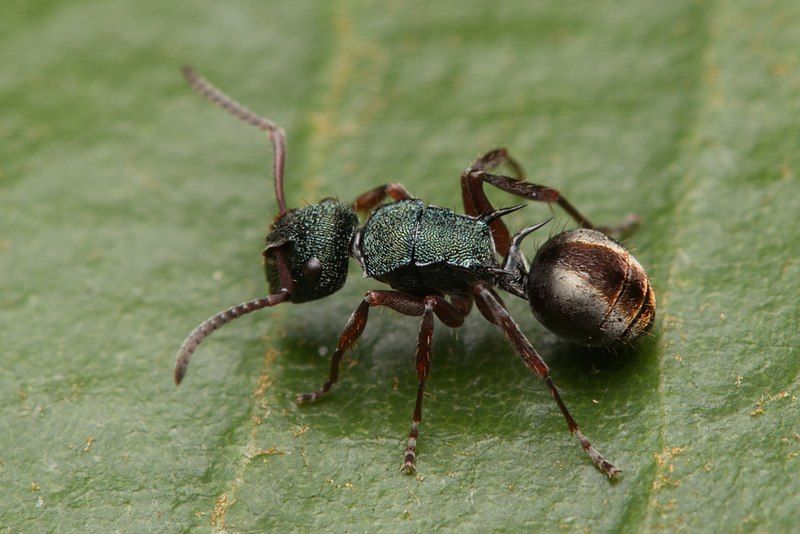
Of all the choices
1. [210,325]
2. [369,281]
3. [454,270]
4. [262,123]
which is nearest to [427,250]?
[454,270]

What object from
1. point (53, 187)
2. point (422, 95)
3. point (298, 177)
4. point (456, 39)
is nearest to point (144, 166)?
point (53, 187)

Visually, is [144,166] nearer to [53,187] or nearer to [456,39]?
[53,187]

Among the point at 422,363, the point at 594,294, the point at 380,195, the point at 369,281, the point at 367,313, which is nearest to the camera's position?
the point at 594,294

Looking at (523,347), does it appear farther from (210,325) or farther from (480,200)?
(210,325)

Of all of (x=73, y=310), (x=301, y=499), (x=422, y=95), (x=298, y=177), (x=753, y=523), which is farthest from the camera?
(x=422, y=95)

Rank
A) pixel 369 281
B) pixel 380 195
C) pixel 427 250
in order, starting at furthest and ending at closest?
pixel 369 281 → pixel 380 195 → pixel 427 250
